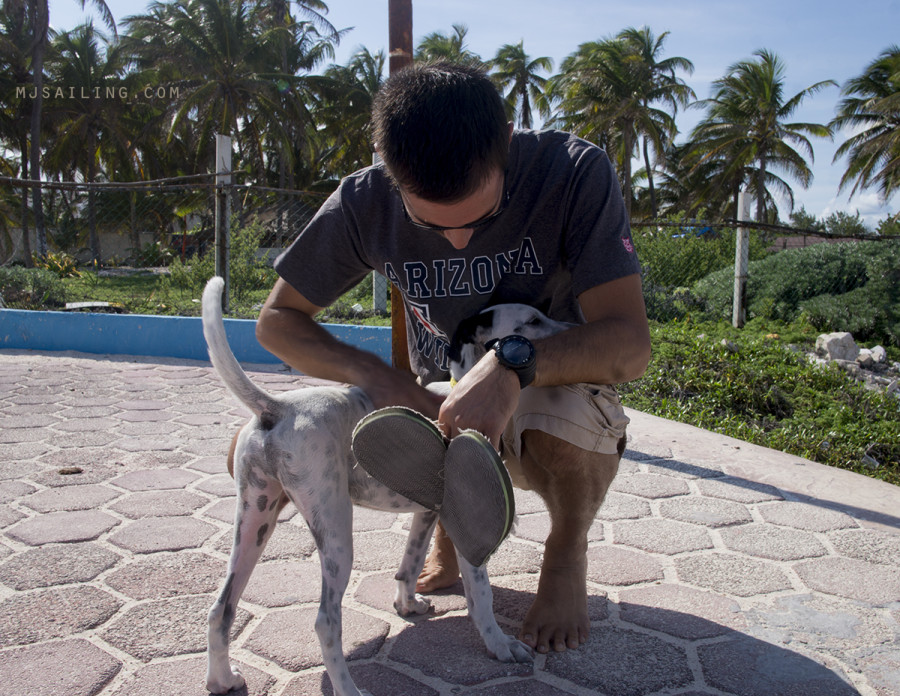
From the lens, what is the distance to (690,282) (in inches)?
435

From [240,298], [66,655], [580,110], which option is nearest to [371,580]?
[66,655]

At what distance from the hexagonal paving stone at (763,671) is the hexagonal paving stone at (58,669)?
166 centimetres

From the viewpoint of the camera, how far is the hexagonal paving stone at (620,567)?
2557 millimetres

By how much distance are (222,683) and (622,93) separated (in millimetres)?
33615

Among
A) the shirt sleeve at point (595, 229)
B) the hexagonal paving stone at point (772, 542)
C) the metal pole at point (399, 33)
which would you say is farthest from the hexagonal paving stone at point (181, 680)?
the metal pole at point (399, 33)

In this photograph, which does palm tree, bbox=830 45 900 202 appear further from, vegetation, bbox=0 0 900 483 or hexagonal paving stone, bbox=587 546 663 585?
hexagonal paving stone, bbox=587 546 663 585

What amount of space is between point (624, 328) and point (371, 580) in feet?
4.25

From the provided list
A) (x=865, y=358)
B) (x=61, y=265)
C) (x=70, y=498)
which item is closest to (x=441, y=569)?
(x=70, y=498)

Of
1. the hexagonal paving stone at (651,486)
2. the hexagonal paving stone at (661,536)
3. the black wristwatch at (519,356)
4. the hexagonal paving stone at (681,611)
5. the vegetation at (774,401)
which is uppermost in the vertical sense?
the black wristwatch at (519,356)

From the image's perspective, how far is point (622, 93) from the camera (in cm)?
3189

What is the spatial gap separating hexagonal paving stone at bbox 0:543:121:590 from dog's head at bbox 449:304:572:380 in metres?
1.54

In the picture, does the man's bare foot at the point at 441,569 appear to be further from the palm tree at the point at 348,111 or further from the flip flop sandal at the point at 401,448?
the palm tree at the point at 348,111

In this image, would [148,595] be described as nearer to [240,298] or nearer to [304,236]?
[304,236]

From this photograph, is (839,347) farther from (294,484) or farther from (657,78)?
(657,78)
